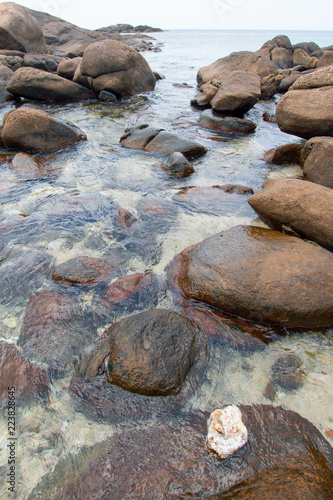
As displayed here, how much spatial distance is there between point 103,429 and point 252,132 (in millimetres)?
9117

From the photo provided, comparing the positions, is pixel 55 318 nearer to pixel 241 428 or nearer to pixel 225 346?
pixel 225 346

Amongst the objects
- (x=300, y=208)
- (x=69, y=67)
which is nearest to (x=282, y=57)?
(x=69, y=67)

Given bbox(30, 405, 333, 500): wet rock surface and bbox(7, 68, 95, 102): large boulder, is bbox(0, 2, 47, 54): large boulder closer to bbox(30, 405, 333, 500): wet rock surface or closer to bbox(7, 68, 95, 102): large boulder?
bbox(7, 68, 95, 102): large boulder

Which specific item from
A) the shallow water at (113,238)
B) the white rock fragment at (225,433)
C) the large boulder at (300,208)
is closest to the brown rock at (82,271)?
the shallow water at (113,238)

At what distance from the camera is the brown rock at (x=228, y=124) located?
9.08 m

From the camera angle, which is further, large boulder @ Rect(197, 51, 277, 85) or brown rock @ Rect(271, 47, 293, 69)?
brown rock @ Rect(271, 47, 293, 69)

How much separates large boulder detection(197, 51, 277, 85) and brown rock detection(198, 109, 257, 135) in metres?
5.47

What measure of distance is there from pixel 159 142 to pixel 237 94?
3925 mm

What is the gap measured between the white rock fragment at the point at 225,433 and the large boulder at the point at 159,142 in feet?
19.3

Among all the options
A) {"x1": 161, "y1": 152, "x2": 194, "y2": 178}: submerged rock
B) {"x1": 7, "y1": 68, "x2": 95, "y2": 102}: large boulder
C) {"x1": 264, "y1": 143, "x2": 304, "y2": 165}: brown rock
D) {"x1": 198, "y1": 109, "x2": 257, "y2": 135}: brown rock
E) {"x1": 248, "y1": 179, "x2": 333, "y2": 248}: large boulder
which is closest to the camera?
{"x1": 248, "y1": 179, "x2": 333, "y2": 248}: large boulder

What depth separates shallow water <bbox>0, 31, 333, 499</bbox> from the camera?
89.1 inches

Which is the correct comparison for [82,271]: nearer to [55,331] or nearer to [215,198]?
[55,331]

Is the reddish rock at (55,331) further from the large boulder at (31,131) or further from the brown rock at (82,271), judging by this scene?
the large boulder at (31,131)

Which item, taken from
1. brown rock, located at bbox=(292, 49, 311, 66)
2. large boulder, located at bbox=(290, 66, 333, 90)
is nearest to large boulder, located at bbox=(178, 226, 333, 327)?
large boulder, located at bbox=(290, 66, 333, 90)
